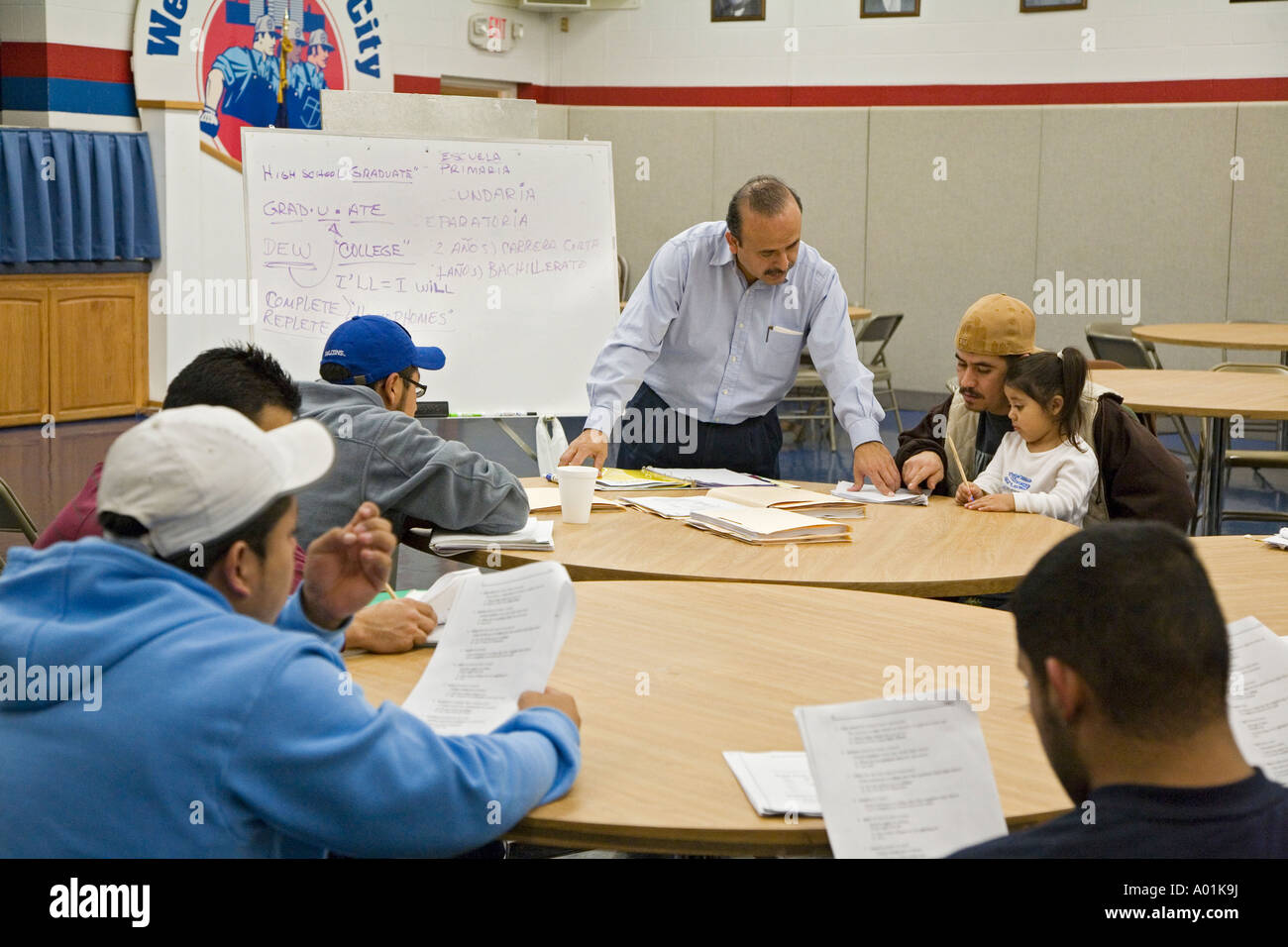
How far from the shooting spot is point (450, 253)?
5543 millimetres

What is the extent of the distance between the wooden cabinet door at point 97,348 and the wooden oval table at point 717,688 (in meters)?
7.19

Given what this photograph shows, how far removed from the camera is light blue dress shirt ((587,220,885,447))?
12.8ft

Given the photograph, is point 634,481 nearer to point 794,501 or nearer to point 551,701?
point 794,501

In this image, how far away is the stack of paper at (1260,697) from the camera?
164 cm

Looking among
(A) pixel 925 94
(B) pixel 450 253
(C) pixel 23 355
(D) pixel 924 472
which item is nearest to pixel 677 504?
(D) pixel 924 472

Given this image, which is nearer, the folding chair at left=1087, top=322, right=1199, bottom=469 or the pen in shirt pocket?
the pen in shirt pocket

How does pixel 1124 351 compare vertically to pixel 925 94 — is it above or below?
below

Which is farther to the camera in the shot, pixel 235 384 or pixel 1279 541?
pixel 1279 541

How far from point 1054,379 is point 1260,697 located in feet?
5.24

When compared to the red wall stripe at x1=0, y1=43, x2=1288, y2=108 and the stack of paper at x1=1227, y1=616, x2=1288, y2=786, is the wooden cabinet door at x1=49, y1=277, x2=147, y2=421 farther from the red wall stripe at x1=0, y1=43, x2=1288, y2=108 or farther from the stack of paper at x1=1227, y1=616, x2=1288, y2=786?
the stack of paper at x1=1227, y1=616, x2=1288, y2=786

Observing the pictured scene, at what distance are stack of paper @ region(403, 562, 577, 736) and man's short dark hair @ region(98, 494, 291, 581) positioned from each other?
1.38 feet

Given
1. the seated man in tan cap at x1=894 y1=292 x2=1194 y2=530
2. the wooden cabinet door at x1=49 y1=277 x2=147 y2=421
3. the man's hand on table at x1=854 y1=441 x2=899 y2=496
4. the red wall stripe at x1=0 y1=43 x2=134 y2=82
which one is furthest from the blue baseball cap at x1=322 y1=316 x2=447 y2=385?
the red wall stripe at x1=0 y1=43 x2=134 y2=82

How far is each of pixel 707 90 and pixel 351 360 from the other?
8.82 m

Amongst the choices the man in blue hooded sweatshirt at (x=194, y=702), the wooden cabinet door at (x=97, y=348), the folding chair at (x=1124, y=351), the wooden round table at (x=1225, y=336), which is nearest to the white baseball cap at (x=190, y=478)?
the man in blue hooded sweatshirt at (x=194, y=702)
